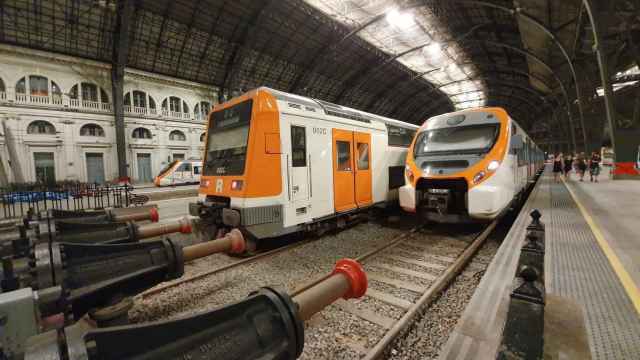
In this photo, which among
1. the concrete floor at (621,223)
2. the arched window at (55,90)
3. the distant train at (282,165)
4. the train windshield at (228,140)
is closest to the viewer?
the concrete floor at (621,223)

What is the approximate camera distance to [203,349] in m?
1.10

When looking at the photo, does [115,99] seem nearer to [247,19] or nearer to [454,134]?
[247,19]

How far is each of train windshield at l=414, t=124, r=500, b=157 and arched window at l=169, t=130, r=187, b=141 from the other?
2492 cm

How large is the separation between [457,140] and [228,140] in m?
5.39

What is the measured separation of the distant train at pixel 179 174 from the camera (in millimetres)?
19828

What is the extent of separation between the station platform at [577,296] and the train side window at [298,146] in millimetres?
3746

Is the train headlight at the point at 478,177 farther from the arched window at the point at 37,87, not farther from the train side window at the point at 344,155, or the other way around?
the arched window at the point at 37,87

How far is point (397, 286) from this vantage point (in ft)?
12.8

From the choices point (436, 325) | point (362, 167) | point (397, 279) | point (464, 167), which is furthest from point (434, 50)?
point (436, 325)

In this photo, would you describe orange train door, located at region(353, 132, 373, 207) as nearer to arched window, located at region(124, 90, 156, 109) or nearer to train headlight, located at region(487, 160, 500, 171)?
train headlight, located at region(487, 160, 500, 171)

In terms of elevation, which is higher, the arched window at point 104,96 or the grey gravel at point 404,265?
the arched window at point 104,96

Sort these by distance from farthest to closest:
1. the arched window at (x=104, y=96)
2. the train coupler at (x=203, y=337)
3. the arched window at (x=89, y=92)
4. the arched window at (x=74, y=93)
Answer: the arched window at (x=104, y=96)
the arched window at (x=89, y=92)
the arched window at (x=74, y=93)
the train coupler at (x=203, y=337)

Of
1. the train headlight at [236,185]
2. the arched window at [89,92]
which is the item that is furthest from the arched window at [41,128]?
the train headlight at [236,185]

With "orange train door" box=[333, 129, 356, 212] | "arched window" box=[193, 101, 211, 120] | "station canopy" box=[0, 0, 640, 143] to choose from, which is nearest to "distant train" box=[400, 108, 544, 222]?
"orange train door" box=[333, 129, 356, 212]
